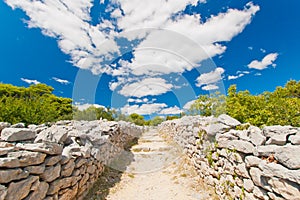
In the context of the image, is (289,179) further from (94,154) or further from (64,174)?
(94,154)

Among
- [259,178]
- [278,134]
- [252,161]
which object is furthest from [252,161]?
[278,134]

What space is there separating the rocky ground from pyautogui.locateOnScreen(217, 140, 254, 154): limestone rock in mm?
1309

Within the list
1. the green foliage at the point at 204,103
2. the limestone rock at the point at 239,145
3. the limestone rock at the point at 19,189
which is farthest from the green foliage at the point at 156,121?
the limestone rock at the point at 19,189

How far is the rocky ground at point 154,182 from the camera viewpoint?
14.4 feet

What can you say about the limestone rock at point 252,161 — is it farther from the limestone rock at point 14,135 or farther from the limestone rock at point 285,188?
the limestone rock at point 14,135

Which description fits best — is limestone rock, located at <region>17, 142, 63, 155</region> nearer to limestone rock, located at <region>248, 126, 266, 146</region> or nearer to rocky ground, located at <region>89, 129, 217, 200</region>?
rocky ground, located at <region>89, 129, 217, 200</region>

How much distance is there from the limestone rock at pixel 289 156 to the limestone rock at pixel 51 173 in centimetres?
319

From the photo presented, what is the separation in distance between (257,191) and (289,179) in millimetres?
738

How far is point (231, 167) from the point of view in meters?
3.43

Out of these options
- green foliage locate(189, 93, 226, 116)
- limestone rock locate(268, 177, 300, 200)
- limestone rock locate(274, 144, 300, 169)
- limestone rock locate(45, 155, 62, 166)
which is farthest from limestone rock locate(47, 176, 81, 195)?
green foliage locate(189, 93, 226, 116)

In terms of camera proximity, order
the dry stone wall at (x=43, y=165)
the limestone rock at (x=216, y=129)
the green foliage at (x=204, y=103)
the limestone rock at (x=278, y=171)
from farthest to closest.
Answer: the green foliage at (x=204, y=103), the limestone rock at (x=216, y=129), the dry stone wall at (x=43, y=165), the limestone rock at (x=278, y=171)

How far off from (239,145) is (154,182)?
3099 mm

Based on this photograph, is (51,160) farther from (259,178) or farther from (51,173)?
(259,178)

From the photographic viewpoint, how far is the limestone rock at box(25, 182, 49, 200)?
2330 millimetres
